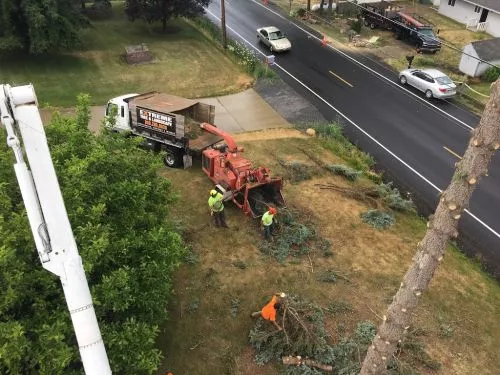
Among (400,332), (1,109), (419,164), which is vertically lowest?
(419,164)

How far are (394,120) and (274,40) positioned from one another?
13116 mm

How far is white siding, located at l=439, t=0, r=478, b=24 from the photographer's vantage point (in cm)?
4175

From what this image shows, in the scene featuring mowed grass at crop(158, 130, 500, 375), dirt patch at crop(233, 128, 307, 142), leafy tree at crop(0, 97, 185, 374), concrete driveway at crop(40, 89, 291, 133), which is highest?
leafy tree at crop(0, 97, 185, 374)

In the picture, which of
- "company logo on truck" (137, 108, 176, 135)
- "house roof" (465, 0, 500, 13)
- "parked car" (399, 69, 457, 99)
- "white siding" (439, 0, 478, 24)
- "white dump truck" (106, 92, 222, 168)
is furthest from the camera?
"white siding" (439, 0, 478, 24)

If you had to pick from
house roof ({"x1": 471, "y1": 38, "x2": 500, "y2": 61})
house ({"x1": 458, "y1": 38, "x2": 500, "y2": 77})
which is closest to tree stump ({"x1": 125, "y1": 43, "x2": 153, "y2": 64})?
house ({"x1": 458, "y1": 38, "x2": 500, "y2": 77})

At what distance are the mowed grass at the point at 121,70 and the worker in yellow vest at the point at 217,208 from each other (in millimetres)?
13607

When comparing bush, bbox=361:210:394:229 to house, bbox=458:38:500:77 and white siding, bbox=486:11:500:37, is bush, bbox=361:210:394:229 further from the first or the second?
white siding, bbox=486:11:500:37

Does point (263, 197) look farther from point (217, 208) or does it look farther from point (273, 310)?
point (273, 310)

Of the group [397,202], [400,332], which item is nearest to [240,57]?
[397,202]

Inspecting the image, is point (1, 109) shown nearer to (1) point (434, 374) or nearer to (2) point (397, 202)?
(1) point (434, 374)

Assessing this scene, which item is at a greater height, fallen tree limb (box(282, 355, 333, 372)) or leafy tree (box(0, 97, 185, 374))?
leafy tree (box(0, 97, 185, 374))

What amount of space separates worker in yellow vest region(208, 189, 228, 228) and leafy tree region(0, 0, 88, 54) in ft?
61.6

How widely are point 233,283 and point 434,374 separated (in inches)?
248

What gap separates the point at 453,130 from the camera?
2572 cm
